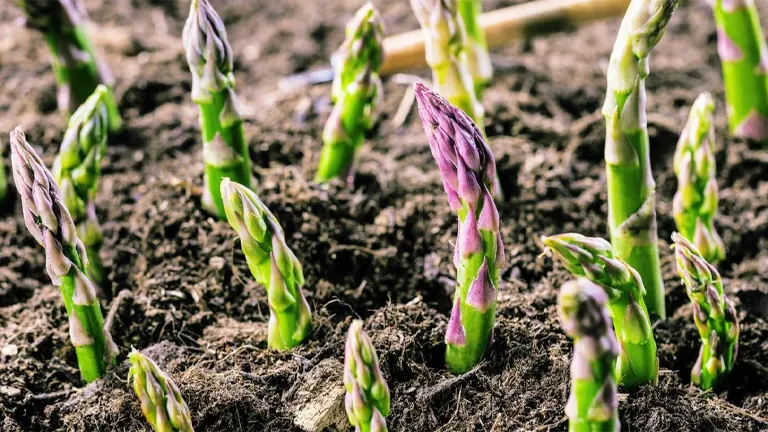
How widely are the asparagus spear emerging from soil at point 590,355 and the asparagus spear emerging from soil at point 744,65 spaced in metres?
1.54

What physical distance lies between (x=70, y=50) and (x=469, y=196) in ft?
5.36

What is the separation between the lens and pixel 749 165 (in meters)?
2.71

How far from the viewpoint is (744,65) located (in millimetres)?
2621

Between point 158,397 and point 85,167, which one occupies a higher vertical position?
point 85,167

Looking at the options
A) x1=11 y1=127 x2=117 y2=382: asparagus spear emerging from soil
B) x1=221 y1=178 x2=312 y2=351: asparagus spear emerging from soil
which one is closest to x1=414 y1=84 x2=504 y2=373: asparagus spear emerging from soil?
x1=221 y1=178 x2=312 y2=351: asparagus spear emerging from soil

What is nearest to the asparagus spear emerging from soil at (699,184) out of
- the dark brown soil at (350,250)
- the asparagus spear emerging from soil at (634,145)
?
the dark brown soil at (350,250)

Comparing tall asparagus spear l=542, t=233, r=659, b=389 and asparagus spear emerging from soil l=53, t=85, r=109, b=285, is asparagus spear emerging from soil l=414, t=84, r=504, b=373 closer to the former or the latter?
tall asparagus spear l=542, t=233, r=659, b=389

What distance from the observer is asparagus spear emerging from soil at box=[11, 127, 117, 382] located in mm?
1820

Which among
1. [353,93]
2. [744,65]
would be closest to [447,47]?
[353,93]

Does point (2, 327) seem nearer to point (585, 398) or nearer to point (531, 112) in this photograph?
point (585, 398)

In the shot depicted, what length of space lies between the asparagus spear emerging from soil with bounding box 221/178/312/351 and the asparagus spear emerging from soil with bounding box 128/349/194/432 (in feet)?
1.05

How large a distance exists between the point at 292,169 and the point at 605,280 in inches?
44.3

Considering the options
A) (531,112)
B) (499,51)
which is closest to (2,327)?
(531,112)

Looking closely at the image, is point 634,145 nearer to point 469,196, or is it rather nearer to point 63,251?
point 469,196
